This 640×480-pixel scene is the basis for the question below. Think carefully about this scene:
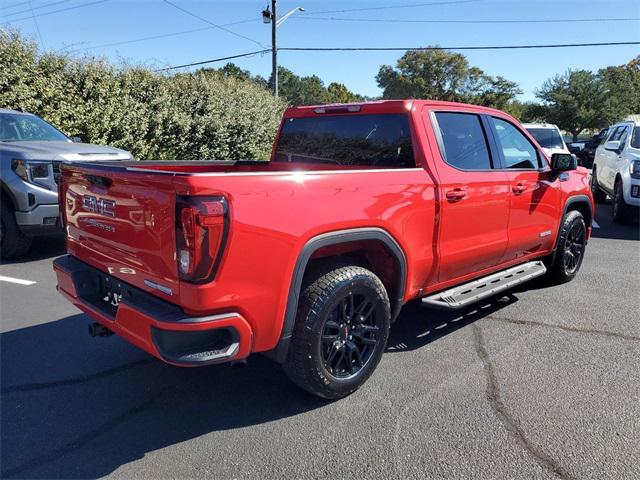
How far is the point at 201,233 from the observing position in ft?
7.47

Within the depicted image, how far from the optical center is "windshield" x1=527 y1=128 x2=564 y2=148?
12333 millimetres

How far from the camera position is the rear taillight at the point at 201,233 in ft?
7.43

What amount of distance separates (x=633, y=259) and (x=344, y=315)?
560 cm

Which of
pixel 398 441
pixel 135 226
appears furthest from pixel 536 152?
pixel 135 226

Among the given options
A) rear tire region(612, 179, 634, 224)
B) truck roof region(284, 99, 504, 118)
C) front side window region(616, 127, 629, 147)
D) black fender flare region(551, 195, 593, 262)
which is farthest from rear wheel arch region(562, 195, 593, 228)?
front side window region(616, 127, 629, 147)

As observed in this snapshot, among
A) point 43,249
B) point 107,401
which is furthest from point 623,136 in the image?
point 43,249

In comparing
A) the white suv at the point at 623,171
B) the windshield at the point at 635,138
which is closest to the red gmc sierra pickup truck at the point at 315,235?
the white suv at the point at 623,171

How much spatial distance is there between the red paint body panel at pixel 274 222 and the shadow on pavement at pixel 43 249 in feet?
11.3

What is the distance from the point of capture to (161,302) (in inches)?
100.0

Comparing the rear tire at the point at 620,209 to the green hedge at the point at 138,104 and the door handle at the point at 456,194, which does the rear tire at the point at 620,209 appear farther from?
the green hedge at the point at 138,104

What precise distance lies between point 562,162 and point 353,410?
127 inches

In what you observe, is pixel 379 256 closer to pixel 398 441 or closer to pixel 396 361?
pixel 396 361

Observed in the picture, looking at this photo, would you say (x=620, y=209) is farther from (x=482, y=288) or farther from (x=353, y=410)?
(x=353, y=410)

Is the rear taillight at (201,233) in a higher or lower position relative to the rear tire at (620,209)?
higher
